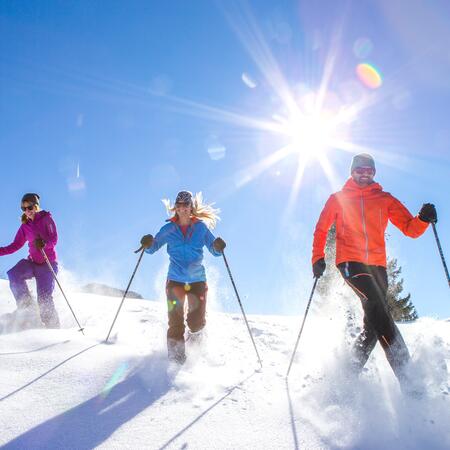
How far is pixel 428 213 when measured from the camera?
4.46m

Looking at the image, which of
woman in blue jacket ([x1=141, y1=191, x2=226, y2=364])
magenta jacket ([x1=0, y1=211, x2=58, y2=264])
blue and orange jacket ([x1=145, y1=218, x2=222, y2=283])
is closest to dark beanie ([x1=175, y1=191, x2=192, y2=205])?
woman in blue jacket ([x1=141, y1=191, x2=226, y2=364])

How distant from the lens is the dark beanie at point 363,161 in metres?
4.75

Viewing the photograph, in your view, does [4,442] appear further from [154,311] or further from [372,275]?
[154,311]

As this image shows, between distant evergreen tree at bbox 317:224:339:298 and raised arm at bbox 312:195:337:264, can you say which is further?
distant evergreen tree at bbox 317:224:339:298

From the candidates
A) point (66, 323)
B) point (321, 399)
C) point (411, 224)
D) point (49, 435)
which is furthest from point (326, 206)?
point (66, 323)

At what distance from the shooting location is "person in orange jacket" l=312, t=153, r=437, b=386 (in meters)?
4.04

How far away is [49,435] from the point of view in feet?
8.25

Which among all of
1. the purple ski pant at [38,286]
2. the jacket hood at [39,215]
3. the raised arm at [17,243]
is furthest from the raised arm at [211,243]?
the raised arm at [17,243]

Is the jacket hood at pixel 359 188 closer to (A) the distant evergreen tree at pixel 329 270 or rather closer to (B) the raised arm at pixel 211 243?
(B) the raised arm at pixel 211 243

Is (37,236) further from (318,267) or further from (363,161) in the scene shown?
(363,161)

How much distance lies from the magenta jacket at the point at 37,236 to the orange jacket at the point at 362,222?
4.36m

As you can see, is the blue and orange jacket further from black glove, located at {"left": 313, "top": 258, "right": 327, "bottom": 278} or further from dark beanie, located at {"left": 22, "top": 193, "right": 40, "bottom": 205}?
dark beanie, located at {"left": 22, "top": 193, "right": 40, "bottom": 205}

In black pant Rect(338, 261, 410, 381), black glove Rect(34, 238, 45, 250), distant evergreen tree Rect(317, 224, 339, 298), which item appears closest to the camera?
black pant Rect(338, 261, 410, 381)

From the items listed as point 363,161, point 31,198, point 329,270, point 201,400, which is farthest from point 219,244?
point 329,270
